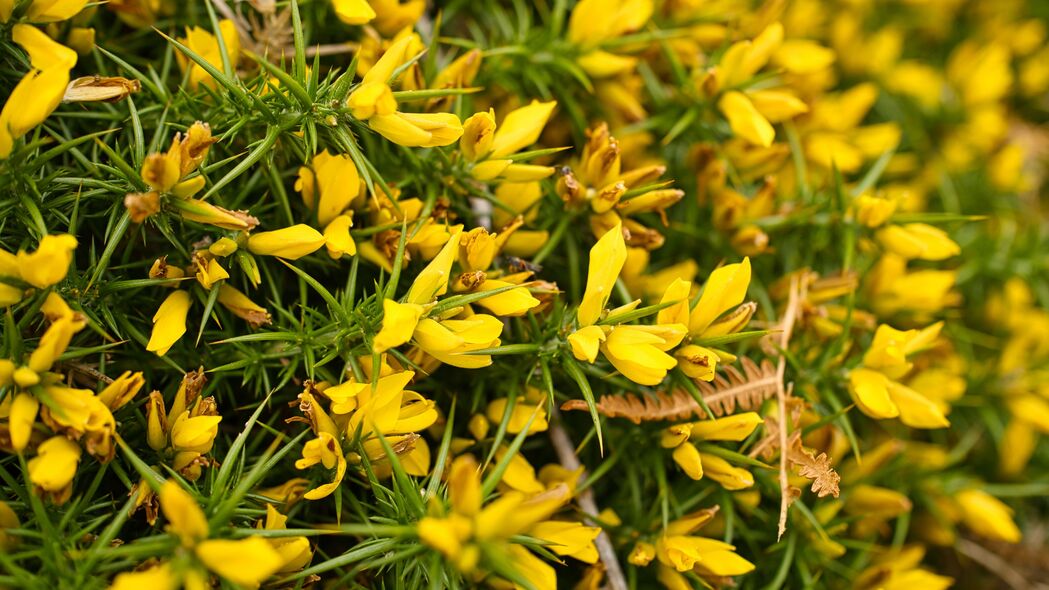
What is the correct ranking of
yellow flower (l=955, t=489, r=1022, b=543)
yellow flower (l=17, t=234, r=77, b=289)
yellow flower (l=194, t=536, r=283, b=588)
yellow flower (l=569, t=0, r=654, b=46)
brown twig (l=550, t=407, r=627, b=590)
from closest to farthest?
yellow flower (l=194, t=536, r=283, b=588), yellow flower (l=17, t=234, r=77, b=289), brown twig (l=550, t=407, r=627, b=590), yellow flower (l=569, t=0, r=654, b=46), yellow flower (l=955, t=489, r=1022, b=543)

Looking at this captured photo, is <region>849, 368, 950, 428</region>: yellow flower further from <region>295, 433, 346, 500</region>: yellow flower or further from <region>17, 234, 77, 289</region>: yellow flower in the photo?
<region>17, 234, 77, 289</region>: yellow flower

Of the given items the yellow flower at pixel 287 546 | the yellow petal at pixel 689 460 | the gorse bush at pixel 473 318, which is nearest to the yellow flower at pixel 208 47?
the gorse bush at pixel 473 318

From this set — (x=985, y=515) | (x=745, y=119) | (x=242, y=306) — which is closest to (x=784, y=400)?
(x=745, y=119)

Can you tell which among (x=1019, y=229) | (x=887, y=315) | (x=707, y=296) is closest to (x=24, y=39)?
(x=707, y=296)

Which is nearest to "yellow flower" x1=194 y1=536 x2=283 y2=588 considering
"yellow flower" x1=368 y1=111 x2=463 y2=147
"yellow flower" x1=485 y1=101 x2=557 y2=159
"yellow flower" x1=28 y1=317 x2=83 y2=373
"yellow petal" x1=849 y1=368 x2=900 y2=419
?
"yellow flower" x1=28 y1=317 x2=83 y2=373

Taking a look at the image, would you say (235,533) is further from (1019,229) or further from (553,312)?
(1019,229)

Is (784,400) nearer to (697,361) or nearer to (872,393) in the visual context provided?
(872,393)

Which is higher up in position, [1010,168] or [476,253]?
[476,253]
